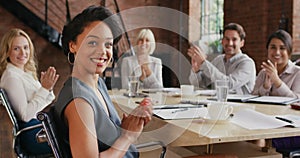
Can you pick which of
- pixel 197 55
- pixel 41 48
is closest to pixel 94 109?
pixel 197 55

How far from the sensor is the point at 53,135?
1.11m

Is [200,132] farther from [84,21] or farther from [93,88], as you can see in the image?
[84,21]

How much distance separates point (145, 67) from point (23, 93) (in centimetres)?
137

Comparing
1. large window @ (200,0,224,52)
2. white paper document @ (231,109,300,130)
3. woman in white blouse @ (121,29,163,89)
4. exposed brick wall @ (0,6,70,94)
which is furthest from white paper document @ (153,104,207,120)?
exposed brick wall @ (0,6,70,94)

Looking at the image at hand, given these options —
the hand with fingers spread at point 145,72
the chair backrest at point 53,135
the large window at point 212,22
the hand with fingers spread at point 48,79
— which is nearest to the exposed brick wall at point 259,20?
the large window at point 212,22

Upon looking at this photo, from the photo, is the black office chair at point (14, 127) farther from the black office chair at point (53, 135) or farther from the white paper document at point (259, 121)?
the white paper document at point (259, 121)

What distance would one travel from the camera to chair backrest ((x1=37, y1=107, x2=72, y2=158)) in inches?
43.6

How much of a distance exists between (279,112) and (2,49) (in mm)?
1792

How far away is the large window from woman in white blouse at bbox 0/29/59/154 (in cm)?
401

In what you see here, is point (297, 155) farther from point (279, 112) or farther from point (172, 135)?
point (172, 135)

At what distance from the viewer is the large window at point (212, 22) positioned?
600cm

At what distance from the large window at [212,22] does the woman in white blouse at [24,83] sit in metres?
4.01

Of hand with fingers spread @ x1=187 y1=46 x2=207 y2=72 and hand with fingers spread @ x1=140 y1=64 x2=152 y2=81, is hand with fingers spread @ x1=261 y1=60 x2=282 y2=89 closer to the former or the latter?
hand with fingers spread @ x1=187 y1=46 x2=207 y2=72

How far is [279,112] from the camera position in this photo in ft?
5.71
